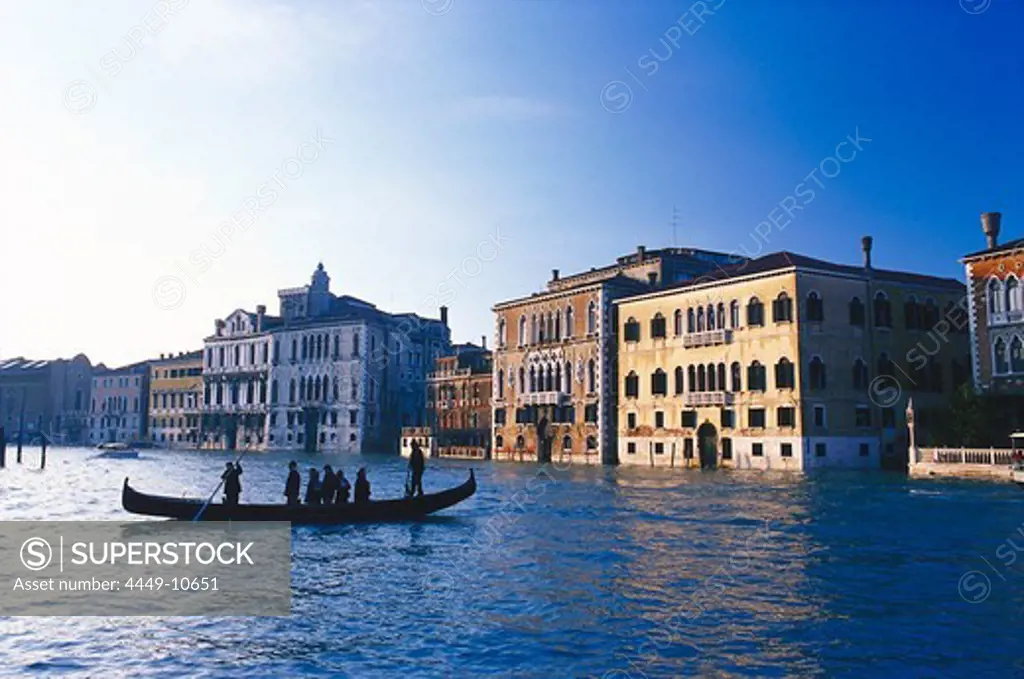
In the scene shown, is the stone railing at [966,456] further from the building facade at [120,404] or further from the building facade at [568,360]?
the building facade at [120,404]

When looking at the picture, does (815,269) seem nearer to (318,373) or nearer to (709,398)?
(709,398)

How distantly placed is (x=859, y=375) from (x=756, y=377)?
12.7ft

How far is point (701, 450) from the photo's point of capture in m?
39.4

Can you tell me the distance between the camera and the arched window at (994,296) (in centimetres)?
3180

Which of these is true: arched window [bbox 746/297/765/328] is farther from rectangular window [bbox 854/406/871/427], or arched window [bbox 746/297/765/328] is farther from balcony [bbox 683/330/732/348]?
rectangular window [bbox 854/406/871/427]

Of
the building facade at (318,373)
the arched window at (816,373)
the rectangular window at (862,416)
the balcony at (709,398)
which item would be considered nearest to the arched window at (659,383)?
the balcony at (709,398)

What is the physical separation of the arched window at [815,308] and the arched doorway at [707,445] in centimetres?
634

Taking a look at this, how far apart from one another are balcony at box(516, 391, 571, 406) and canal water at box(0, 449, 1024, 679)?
2627 cm

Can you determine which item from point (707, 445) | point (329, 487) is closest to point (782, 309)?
point (707, 445)

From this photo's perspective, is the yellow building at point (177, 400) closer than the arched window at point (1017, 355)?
No

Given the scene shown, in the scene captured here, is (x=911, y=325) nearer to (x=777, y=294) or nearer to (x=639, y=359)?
(x=777, y=294)

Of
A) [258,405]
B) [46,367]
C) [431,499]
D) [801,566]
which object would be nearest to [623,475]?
[431,499]

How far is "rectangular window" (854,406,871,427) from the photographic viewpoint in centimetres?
3544

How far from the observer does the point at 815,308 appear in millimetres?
35469
